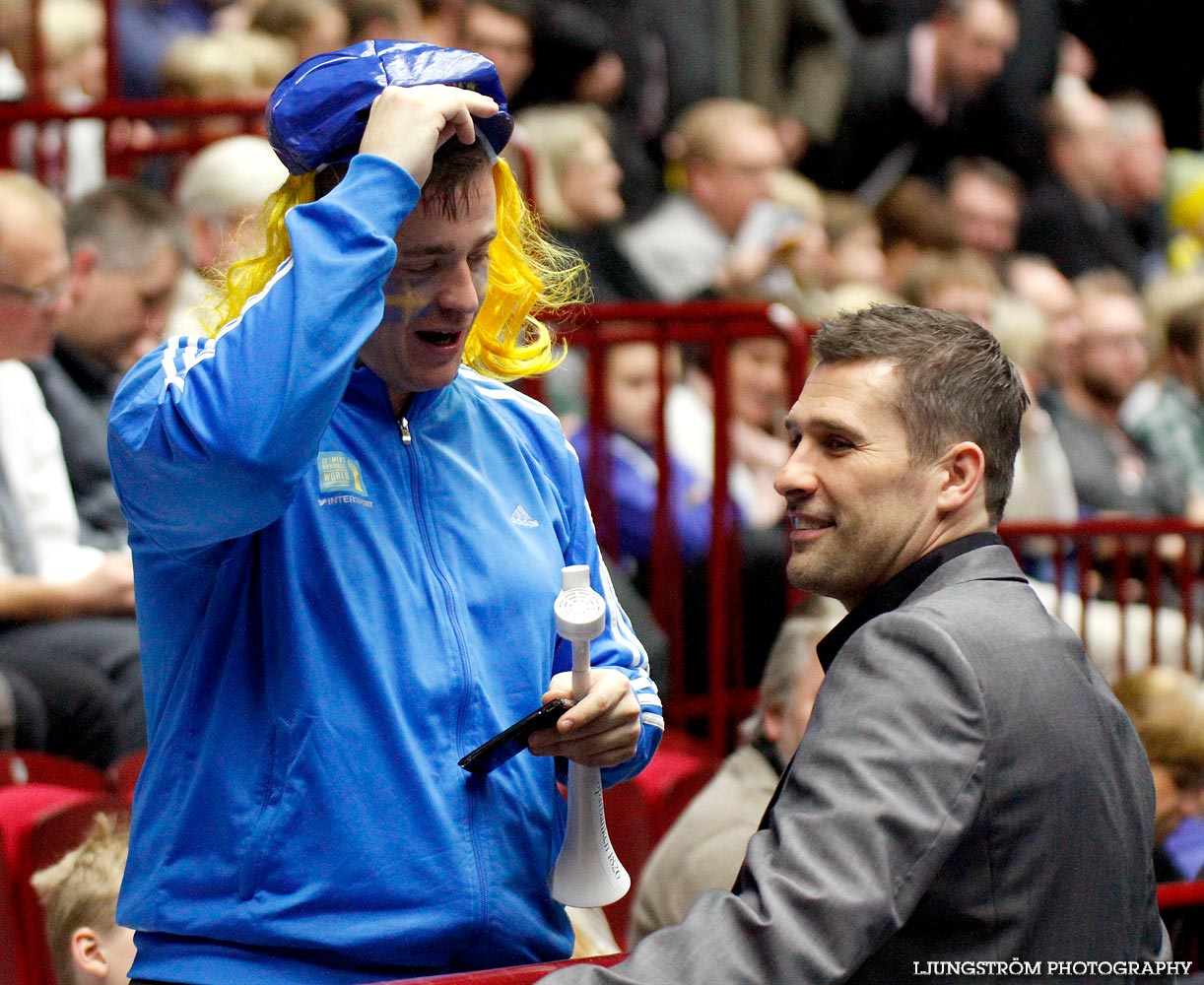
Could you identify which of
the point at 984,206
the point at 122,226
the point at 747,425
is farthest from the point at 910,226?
the point at 122,226

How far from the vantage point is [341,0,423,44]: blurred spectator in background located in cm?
653

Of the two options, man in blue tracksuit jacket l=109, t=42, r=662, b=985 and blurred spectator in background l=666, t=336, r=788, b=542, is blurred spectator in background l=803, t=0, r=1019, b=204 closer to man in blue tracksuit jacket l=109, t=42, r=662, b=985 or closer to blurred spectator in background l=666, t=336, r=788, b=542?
blurred spectator in background l=666, t=336, r=788, b=542

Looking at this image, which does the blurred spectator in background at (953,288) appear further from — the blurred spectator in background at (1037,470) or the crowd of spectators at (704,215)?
the blurred spectator in background at (1037,470)

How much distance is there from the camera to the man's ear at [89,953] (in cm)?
293

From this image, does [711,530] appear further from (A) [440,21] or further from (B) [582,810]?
(A) [440,21]

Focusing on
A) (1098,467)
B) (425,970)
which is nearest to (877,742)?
(425,970)

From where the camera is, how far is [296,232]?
6.39 ft

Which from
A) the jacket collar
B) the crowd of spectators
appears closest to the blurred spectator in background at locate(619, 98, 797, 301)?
the crowd of spectators

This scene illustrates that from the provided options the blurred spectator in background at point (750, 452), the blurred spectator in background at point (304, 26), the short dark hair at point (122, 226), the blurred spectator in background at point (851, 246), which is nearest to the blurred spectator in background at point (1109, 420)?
the blurred spectator in background at point (851, 246)

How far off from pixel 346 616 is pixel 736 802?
5.99ft

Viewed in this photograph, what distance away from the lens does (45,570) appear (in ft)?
13.9

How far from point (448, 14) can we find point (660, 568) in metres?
3.36

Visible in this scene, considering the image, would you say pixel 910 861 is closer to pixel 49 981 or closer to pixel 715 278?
pixel 49 981

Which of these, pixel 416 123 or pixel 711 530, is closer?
pixel 416 123
